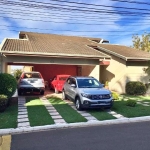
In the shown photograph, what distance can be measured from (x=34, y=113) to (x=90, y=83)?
12.3 feet

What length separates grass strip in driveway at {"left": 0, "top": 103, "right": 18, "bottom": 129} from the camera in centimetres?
717

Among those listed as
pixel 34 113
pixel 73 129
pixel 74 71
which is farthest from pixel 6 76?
pixel 74 71

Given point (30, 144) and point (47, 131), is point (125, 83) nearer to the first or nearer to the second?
point (47, 131)

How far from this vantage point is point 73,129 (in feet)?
22.9

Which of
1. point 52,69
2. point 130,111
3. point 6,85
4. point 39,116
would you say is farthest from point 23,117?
point 52,69

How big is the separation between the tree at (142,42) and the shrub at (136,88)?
1483 cm

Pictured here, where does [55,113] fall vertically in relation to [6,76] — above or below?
below

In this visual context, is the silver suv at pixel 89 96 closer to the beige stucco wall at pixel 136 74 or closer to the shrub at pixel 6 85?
the shrub at pixel 6 85

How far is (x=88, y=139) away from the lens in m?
5.80

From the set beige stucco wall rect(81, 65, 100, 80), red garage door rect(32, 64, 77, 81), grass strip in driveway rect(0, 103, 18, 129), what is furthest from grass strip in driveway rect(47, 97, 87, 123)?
red garage door rect(32, 64, 77, 81)

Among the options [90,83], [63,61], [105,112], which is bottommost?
[105,112]

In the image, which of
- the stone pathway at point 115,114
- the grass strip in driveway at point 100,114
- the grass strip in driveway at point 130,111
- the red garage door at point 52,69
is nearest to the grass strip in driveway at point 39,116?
the grass strip in driveway at point 100,114

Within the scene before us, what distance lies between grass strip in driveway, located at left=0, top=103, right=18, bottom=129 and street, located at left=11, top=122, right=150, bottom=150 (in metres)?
1.05

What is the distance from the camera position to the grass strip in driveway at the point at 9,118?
7167 mm
